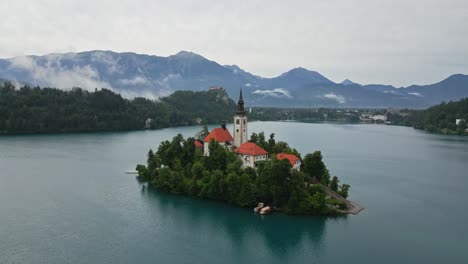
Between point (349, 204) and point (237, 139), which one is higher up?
point (237, 139)

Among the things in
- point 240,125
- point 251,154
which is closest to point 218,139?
point 240,125

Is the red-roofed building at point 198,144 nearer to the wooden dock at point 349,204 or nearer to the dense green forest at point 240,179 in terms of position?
the dense green forest at point 240,179

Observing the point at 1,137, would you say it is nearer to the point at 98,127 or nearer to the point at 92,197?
the point at 98,127

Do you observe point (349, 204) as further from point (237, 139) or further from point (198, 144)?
point (198, 144)

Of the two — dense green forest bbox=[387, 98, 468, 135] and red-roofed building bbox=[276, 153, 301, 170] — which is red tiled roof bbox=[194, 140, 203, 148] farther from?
dense green forest bbox=[387, 98, 468, 135]

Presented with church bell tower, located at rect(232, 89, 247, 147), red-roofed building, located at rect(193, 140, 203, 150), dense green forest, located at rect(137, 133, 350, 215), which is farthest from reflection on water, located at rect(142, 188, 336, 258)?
church bell tower, located at rect(232, 89, 247, 147)

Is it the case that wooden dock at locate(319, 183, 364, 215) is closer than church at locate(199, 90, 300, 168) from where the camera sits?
Yes

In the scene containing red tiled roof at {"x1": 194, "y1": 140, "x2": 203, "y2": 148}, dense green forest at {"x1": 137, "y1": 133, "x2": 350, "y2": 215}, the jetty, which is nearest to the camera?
dense green forest at {"x1": 137, "y1": 133, "x2": 350, "y2": 215}
